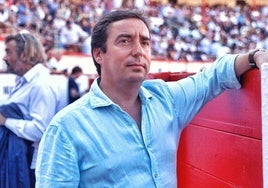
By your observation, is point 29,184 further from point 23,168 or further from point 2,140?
point 2,140

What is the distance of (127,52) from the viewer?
4.38ft

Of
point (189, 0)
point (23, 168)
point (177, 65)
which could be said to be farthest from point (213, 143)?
point (189, 0)

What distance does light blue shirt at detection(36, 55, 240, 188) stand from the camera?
4.12 ft

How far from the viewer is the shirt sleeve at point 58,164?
124 centimetres

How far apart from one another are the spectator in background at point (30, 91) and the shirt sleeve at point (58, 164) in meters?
1.09

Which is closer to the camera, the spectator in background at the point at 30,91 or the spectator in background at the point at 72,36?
the spectator in background at the point at 30,91

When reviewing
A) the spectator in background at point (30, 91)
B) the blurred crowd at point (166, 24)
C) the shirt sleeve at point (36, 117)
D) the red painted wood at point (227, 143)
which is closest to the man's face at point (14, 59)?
the spectator in background at point (30, 91)

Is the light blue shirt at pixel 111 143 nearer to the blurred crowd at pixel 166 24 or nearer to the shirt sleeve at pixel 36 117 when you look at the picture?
the shirt sleeve at pixel 36 117

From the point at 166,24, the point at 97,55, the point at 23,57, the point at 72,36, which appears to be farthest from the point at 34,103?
the point at 166,24

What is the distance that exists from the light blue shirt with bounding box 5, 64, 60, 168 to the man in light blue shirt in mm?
981

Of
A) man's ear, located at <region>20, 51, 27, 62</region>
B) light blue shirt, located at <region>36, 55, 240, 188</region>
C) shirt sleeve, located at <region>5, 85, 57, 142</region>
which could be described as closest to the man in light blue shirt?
light blue shirt, located at <region>36, 55, 240, 188</region>

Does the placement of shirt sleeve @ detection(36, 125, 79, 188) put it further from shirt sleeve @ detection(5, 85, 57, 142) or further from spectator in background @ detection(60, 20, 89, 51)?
spectator in background @ detection(60, 20, 89, 51)

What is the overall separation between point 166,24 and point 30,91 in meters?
16.3

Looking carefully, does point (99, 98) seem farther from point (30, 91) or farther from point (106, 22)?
point (30, 91)
